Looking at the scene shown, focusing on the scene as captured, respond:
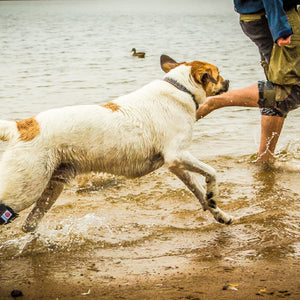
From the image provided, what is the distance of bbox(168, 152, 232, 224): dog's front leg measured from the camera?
14.2 ft

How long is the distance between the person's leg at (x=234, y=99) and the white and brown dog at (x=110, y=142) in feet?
4.15

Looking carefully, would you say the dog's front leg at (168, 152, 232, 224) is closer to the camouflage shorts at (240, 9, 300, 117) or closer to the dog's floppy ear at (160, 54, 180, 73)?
the dog's floppy ear at (160, 54, 180, 73)

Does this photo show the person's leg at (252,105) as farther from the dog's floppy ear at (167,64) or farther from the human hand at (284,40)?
the dog's floppy ear at (167,64)

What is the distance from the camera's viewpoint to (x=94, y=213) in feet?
16.9

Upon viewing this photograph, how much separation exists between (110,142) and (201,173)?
2.98 feet

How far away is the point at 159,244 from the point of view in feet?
14.2

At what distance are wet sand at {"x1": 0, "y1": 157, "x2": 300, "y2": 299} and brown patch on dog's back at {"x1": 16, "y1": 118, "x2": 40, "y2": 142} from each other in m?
1.01

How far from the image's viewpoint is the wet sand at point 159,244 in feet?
11.2

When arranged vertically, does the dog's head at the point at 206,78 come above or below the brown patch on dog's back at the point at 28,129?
above

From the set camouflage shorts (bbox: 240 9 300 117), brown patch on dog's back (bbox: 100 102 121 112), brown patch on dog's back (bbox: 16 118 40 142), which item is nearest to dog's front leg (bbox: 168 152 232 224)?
brown patch on dog's back (bbox: 100 102 121 112)

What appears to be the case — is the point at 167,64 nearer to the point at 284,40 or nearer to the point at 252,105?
the point at 284,40

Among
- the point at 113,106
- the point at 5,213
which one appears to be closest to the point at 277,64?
the point at 113,106

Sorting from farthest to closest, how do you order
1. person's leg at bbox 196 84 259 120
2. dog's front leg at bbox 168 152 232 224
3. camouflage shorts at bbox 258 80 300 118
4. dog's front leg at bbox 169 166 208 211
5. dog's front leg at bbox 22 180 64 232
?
person's leg at bbox 196 84 259 120 < camouflage shorts at bbox 258 80 300 118 < dog's front leg at bbox 169 166 208 211 < dog's front leg at bbox 22 180 64 232 < dog's front leg at bbox 168 152 232 224

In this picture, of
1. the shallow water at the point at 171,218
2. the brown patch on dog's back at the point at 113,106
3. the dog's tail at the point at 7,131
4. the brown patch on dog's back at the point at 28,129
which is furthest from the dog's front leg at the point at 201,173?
the dog's tail at the point at 7,131
